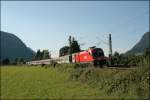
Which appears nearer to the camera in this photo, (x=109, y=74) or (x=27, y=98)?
(x=27, y=98)

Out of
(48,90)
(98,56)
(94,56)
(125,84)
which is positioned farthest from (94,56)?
(125,84)

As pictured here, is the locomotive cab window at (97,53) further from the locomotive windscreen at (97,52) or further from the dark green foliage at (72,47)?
the dark green foliage at (72,47)

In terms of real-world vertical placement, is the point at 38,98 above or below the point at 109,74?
below

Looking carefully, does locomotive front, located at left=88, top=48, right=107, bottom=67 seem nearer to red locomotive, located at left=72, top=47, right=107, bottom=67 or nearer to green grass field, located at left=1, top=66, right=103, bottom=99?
red locomotive, located at left=72, top=47, right=107, bottom=67

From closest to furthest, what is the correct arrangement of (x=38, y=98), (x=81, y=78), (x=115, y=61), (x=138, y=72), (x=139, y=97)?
(x=139, y=97) < (x=138, y=72) < (x=38, y=98) < (x=81, y=78) < (x=115, y=61)

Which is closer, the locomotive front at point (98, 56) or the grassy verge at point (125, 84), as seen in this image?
the grassy verge at point (125, 84)

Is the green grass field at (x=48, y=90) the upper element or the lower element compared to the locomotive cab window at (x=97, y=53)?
lower

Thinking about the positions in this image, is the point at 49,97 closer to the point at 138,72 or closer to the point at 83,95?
the point at 83,95

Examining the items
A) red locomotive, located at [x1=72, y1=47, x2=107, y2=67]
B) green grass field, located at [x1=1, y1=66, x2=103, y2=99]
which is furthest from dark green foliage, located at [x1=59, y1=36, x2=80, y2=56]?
green grass field, located at [x1=1, y1=66, x2=103, y2=99]

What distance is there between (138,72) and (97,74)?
22.1 feet

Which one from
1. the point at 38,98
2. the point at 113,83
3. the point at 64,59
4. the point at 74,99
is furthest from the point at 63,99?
the point at 64,59

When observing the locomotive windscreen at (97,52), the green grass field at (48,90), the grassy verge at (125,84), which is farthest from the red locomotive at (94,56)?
the grassy verge at (125,84)

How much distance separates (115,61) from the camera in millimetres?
51406

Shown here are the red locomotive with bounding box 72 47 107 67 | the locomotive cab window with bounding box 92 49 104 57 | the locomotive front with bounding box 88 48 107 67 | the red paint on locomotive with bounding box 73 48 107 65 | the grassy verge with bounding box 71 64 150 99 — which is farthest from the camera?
the locomotive cab window with bounding box 92 49 104 57
